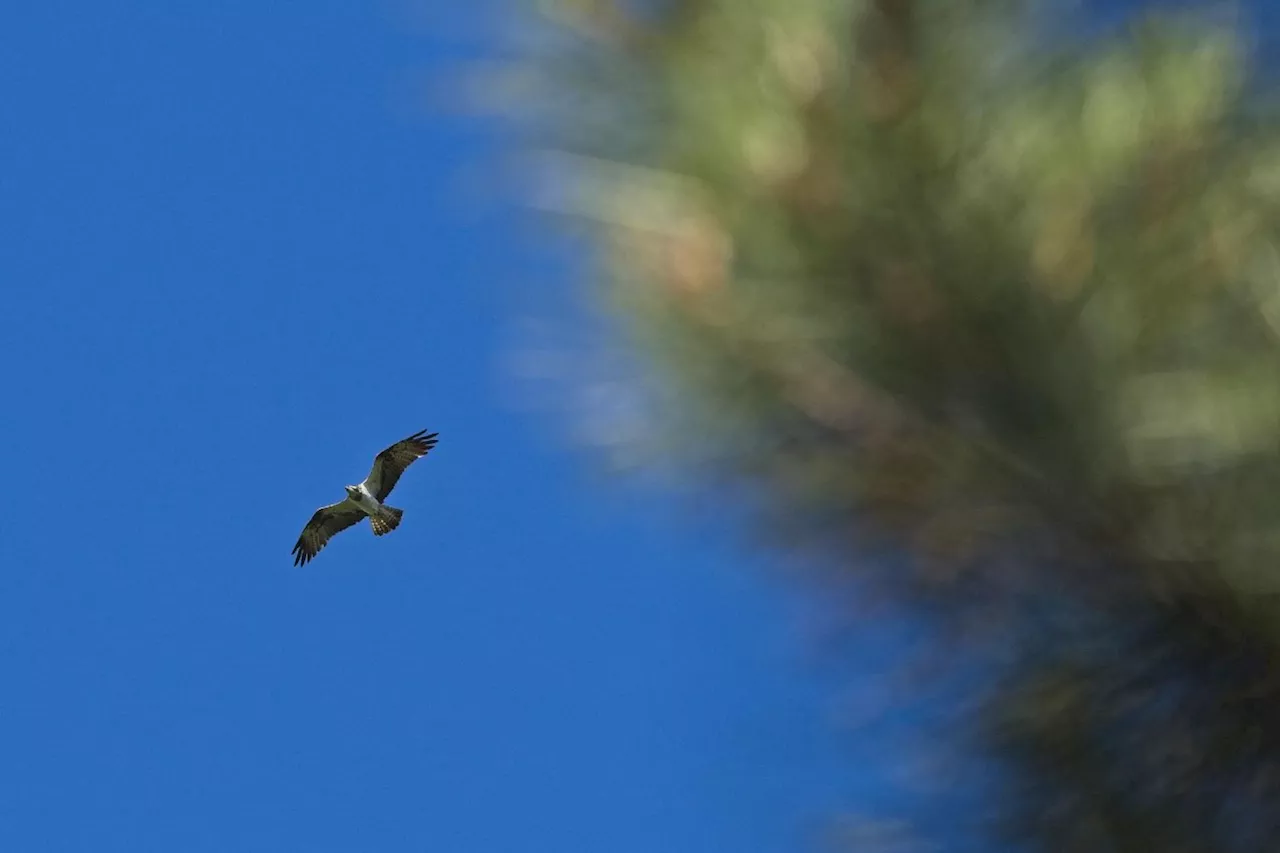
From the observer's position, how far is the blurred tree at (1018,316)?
130cm

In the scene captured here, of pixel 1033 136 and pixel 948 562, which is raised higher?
pixel 1033 136

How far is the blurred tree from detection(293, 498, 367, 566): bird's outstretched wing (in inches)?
461

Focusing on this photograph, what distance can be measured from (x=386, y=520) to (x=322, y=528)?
35.5 inches

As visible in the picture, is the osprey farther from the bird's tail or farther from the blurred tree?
the blurred tree

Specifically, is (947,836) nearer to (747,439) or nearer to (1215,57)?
(747,439)

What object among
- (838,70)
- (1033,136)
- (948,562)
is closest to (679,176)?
(838,70)

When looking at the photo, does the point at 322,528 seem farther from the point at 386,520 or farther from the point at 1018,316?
the point at 1018,316

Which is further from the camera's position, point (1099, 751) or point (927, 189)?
point (1099, 751)

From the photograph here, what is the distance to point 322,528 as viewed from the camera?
1327 centimetres

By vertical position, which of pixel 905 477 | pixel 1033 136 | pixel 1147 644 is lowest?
pixel 1147 644

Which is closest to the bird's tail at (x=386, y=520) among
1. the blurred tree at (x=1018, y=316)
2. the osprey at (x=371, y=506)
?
the osprey at (x=371, y=506)

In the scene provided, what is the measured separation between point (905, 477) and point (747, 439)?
0.13 metres

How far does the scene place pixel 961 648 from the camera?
1.47 meters

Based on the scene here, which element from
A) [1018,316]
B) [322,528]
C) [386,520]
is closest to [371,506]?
[386,520]
